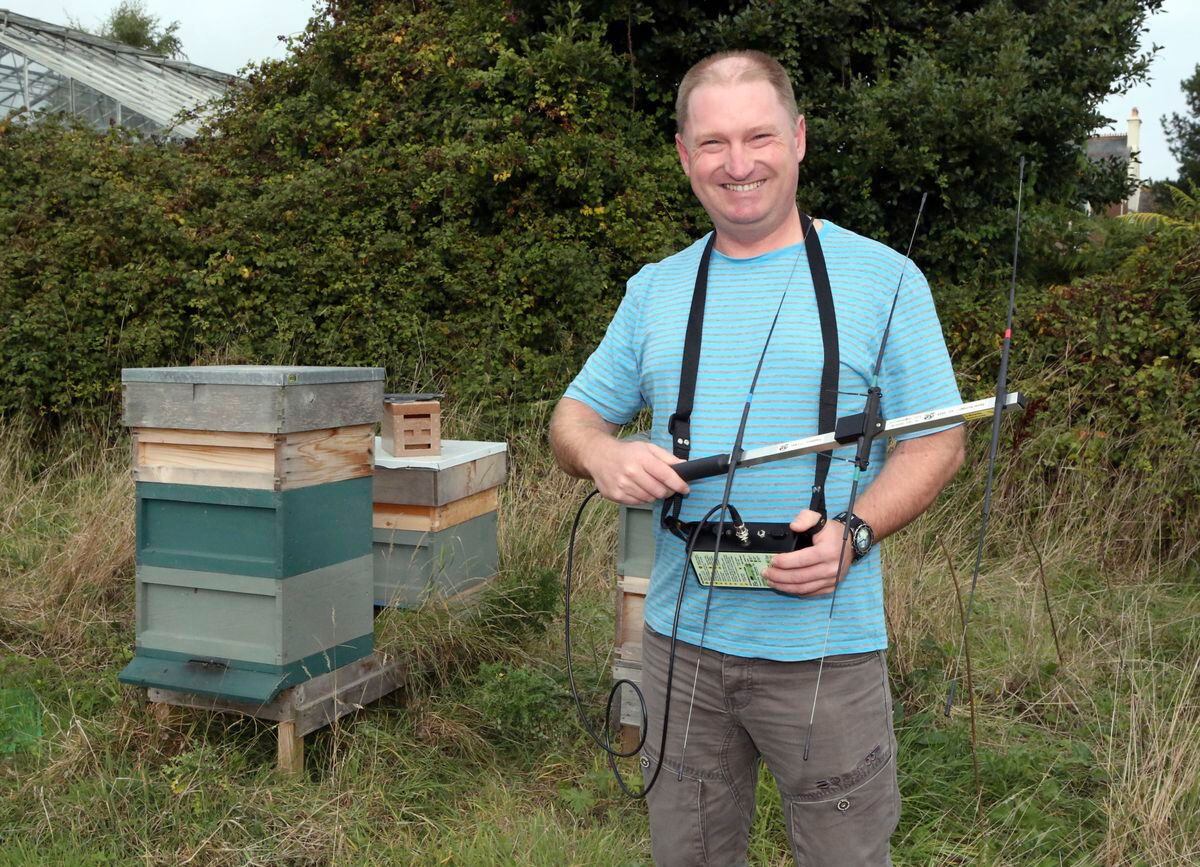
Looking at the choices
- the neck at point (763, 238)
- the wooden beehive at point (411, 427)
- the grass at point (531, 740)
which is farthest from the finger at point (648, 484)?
the wooden beehive at point (411, 427)

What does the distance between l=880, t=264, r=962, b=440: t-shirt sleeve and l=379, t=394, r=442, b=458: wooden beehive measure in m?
2.94

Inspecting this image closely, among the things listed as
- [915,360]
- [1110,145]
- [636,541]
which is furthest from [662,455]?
[1110,145]

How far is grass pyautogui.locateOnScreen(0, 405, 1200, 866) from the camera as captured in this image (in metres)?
3.22

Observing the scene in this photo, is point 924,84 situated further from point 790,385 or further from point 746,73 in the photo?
point 790,385

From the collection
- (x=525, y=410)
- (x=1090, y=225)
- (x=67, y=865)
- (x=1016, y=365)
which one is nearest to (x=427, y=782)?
(x=67, y=865)

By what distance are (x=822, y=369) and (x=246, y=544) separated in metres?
2.42

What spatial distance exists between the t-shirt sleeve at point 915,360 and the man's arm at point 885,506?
38 mm

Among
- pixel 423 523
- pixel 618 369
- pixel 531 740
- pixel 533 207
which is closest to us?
pixel 618 369

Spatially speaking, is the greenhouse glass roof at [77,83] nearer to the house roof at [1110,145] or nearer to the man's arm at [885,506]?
the man's arm at [885,506]

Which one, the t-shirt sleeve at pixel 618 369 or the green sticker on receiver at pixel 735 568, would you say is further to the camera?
the t-shirt sleeve at pixel 618 369

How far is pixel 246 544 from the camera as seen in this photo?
355 centimetres

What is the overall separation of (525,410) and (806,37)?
365 centimetres

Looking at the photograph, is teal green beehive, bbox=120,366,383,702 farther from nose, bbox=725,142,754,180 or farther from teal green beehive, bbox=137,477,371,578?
nose, bbox=725,142,754,180

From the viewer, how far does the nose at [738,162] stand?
1.81 metres
